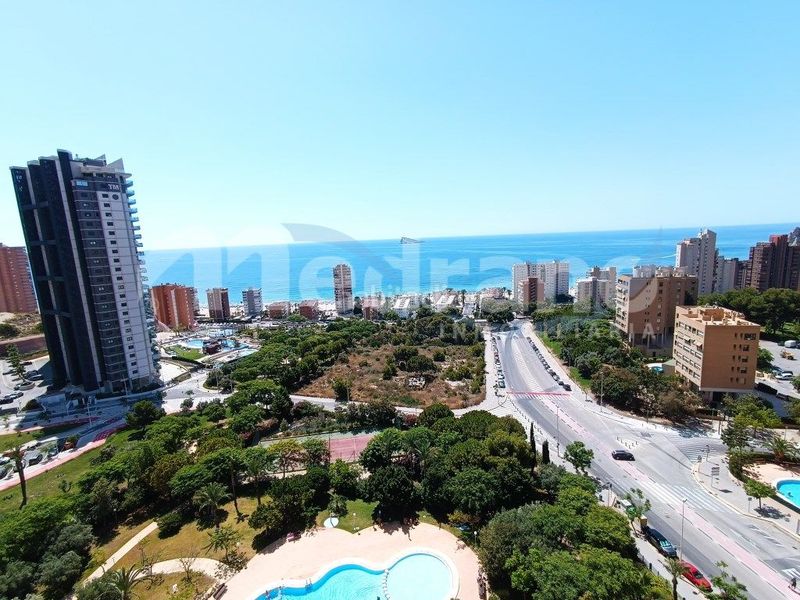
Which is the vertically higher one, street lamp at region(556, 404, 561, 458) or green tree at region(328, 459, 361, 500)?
green tree at region(328, 459, 361, 500)

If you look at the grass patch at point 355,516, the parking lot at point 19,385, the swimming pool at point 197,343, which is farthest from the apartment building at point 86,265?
the grass patch at point 355,516

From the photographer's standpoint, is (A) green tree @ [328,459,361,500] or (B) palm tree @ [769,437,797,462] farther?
(B) palm tree @ [769,437,797,462]

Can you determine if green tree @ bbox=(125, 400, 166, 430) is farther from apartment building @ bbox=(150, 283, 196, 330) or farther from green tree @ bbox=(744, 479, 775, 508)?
apartment building @ bbox=(150, 283, 196, 330)

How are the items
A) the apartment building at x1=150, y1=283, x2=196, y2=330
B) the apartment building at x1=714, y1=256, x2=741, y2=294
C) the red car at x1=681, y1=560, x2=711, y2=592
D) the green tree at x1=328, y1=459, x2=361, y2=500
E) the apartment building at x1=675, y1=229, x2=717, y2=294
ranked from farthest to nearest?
the apartment building at x1=150, y1=283, x2=196, y2=330
the apartment building at x1=714, y1=256, x2=741, y2=294
the apartment building at x1=675, y1=229, x2=717, y2=294
the green tree at x1=328, y1=459, x2=361, y2=500
the red car at x1=681, y1=560, x2=711, y2=592

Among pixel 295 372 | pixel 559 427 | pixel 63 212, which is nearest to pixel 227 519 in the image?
pixel 295 372

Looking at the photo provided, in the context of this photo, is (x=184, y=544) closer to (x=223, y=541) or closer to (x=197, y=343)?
(x=223, y=541)

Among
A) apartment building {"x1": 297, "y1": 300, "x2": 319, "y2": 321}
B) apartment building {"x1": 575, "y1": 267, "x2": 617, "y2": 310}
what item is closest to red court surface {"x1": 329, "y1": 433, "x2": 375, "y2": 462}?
apartment building {"x1": 297, "y1": 300, "x2": 319, "y2": 321}

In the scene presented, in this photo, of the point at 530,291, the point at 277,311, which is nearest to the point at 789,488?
the point at 530,291
